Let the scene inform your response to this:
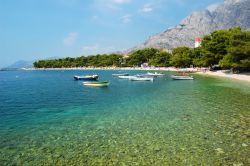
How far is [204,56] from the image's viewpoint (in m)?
83.2

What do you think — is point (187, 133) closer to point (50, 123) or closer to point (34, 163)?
point (34, 163)

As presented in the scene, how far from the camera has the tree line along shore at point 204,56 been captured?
204ft

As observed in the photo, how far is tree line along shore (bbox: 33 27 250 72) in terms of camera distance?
204ft

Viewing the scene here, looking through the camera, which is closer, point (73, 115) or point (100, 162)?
point (100, 162)

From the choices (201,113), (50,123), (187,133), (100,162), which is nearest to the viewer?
(100,162)

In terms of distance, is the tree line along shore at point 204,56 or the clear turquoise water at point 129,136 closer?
the clear turquoise water at point 129,136

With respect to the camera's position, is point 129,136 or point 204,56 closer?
point 129,136

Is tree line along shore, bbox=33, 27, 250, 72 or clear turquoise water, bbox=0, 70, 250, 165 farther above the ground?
tree line along shore, bbox=33, 27, 250, 72

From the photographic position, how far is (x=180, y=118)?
20.6 m

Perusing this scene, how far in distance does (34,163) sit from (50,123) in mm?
8451

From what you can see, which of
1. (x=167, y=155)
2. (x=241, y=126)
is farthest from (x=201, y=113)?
(x=167, y=155)

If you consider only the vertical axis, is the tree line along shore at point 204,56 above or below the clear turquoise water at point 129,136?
above

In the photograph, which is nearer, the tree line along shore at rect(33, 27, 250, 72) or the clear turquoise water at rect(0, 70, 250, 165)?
the clear turquoise water at rect(0, 70, 250, 165)

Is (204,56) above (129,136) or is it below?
above
